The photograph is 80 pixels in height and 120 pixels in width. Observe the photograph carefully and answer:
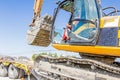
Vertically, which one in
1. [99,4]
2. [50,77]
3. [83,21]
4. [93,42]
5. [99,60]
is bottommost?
[50,77]

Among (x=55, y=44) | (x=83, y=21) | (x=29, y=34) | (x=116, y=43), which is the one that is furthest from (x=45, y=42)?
(x=116, y=43)

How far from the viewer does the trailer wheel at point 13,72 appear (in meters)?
11.6

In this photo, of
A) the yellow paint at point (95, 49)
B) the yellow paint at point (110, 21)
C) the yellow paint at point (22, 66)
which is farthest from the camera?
the yellow paint at point (22, 66)

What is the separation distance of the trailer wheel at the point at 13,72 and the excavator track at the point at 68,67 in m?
1.94

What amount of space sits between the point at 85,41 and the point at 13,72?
16.5 ft

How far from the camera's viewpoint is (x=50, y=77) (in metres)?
9.06

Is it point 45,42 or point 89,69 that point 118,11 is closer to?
point 89,69

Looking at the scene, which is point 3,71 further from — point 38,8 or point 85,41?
point 85,41

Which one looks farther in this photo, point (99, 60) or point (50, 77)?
point (50, 77)

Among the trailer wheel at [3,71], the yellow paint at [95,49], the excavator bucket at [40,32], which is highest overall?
the excavator bucket at [40,32]

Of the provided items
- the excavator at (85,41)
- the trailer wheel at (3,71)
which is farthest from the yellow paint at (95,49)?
the trailer wheel at (3,71)

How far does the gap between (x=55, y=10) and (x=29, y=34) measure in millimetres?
1692

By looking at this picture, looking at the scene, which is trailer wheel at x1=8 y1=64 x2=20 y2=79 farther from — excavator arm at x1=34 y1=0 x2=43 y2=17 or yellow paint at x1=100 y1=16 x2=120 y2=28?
yellow paint at x1=100 y1=16 x2=120 y2=28

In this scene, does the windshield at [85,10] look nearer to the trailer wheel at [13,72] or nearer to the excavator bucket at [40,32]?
the excavator bucket at [40,32]
